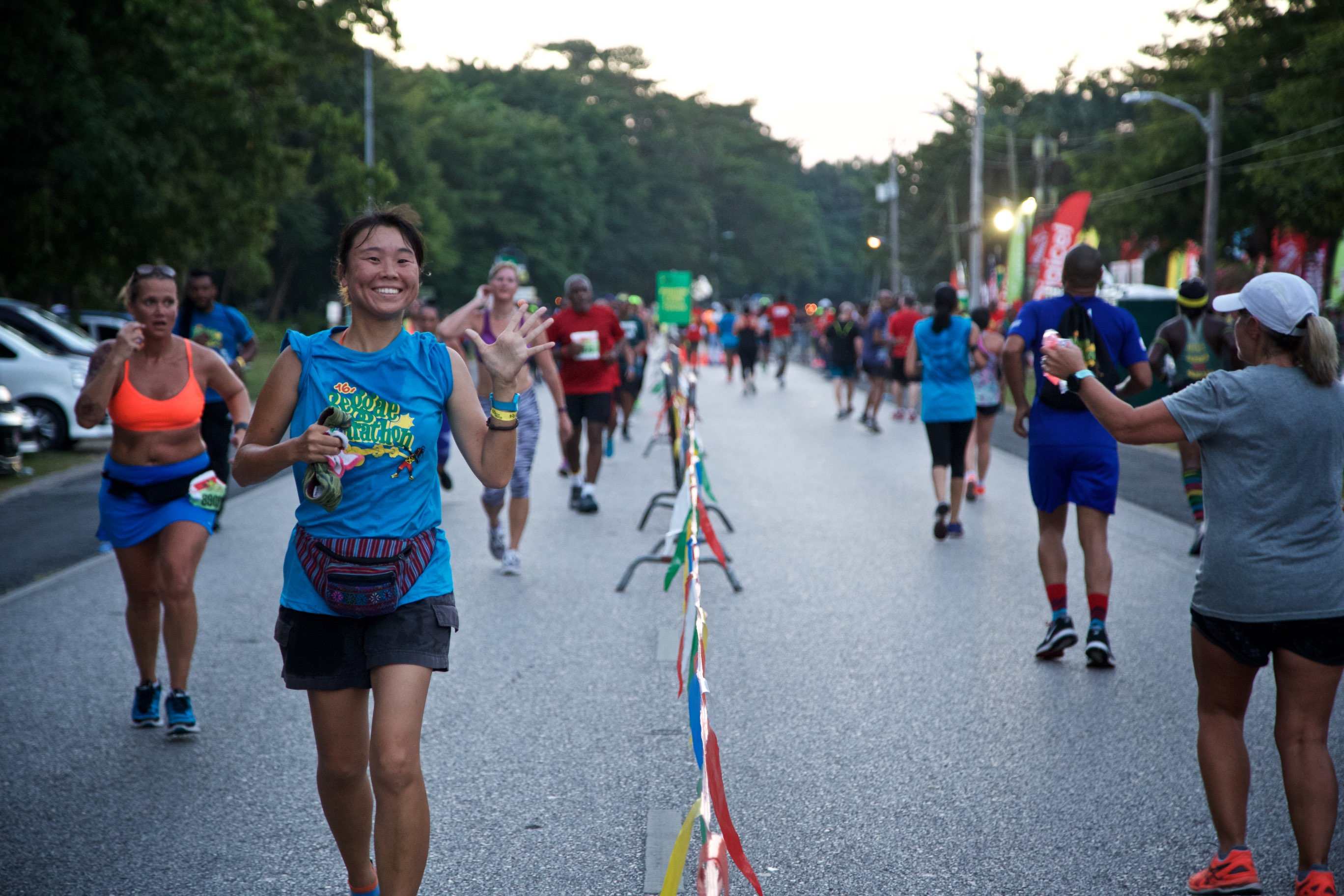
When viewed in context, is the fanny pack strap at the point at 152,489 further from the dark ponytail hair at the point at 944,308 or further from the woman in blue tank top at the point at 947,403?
the dark ponytail hair at the point at 944,308

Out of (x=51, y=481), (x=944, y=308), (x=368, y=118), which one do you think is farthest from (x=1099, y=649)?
(x=368, y=118)

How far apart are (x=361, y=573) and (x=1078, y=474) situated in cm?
422

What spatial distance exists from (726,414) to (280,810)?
1903 centimetres

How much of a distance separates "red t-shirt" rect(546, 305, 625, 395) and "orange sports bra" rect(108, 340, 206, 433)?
5766 mm

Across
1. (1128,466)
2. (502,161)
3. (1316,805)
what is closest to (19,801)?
(1316,805)

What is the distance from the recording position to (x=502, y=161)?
7262cm

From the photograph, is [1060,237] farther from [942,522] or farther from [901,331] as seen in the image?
[942,522]

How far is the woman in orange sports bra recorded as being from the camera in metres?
5.40

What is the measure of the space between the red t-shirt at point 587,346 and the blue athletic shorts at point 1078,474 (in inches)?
207

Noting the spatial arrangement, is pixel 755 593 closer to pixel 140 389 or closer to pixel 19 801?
pixel 140 389

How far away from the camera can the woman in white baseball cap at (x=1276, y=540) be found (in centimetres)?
378

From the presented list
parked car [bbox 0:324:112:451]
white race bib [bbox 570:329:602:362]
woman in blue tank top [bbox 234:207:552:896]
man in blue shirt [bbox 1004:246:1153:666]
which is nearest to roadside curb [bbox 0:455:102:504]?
parked car [bbox 0:324:112:451]

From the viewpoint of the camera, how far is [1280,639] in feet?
12.5

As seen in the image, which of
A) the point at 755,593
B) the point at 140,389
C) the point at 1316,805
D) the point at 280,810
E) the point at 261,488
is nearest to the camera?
the point at 1316,805
